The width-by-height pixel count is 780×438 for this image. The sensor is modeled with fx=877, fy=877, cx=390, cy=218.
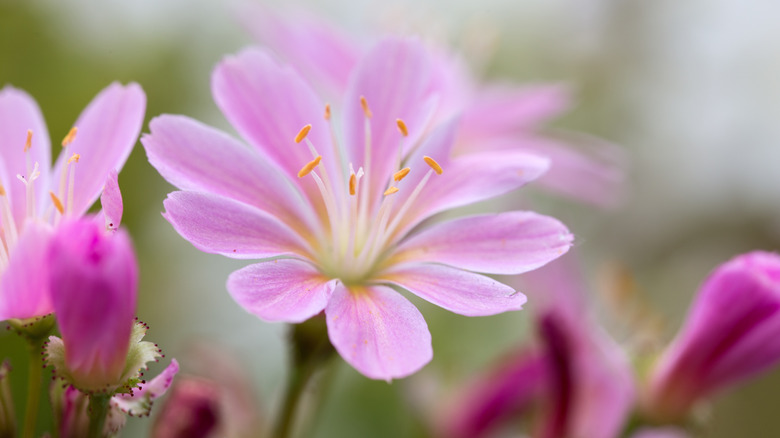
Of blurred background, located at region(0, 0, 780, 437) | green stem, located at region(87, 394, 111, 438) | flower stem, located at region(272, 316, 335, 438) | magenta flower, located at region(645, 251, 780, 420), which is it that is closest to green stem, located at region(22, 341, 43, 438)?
green stem, located at region(87, 394, 111, 438)

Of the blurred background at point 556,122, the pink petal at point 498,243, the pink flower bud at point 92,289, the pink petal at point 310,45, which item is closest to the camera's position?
the pink flower bud at point 92,289

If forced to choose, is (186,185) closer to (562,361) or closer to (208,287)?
(562,361)

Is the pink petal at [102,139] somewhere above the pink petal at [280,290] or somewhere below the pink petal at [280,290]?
above

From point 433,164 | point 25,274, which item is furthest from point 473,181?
point 25,274

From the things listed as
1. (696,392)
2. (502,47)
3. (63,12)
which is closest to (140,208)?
(63,12)

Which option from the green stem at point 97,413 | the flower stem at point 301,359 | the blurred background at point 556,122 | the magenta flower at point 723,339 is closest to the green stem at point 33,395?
the green stem at point 97,413

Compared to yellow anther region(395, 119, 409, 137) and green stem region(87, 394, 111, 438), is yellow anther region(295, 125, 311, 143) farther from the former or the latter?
green stem region(87, 394, 111, 438)

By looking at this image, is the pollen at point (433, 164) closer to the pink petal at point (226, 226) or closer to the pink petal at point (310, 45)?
the pink petal at point (226, 226)

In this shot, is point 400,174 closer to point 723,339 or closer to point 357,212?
point 357,212
